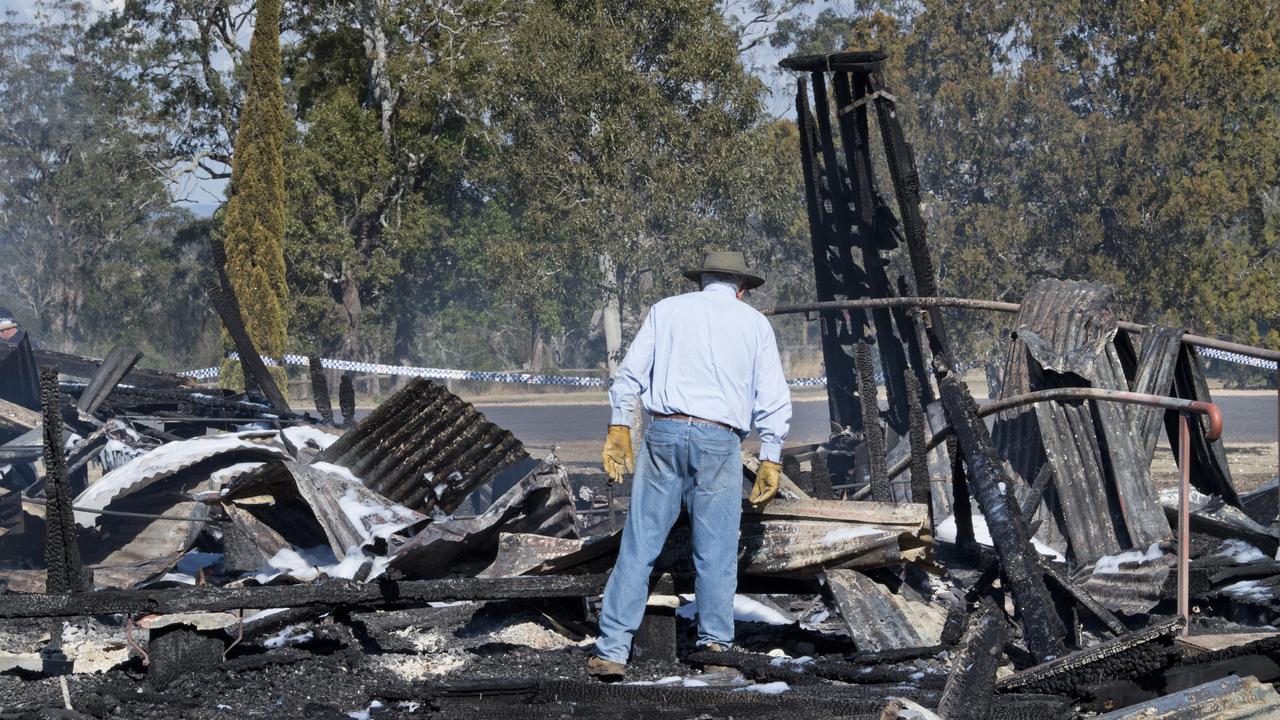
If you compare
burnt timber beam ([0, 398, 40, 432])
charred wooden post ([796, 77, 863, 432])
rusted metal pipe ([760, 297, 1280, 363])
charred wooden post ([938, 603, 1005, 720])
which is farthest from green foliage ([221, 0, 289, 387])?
charred wooden post ([938, 603, 1005, 720])

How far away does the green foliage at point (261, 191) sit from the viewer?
24281 mm

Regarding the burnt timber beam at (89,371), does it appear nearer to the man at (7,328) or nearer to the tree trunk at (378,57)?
the man at (7,328)

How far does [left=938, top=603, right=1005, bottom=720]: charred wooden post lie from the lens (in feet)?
14.4

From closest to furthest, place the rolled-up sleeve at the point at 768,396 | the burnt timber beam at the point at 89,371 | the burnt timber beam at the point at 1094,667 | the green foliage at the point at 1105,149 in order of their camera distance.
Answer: the burnt timber beam at the point at 1094,667
the rolled-up sleeve at the point at 768,396
the burnt timber beam at the point at 89,371
the green foliage at the point at 1105,149

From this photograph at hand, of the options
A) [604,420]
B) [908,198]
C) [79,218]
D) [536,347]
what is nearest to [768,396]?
[908,198]

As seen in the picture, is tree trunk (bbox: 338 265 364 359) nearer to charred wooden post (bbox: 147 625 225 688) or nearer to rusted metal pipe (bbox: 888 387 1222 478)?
charred wooden post (bbox: 147 625 225 688)

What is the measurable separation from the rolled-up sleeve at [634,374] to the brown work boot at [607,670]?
1.01 m

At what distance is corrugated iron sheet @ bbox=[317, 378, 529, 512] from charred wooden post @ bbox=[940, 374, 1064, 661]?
308 cm

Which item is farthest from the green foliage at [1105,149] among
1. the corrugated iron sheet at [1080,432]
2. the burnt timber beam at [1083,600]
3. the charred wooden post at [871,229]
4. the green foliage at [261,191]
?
the burnt timber beam at [1083,600]

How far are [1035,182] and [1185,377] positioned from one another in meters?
23.3

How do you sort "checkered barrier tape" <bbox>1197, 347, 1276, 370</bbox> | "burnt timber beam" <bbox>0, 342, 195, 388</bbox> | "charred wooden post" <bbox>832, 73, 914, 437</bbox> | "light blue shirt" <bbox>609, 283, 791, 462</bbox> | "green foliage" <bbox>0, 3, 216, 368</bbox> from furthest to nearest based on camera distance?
"green foliage" <bbox>0, 3, 216, 368</bbox>
"burnt timber beam" <bbox>0, 342, 195, 388</bbox>
"charred wooden post" <bbox>832, 73, 914, 437</bbox>
"checkered barrier tape" <bbox>1197, 347, 1276, 370</bbox>
"light blue shirt" <bbox>609, 283, 791, 462</bbox>

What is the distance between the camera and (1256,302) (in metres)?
24.8

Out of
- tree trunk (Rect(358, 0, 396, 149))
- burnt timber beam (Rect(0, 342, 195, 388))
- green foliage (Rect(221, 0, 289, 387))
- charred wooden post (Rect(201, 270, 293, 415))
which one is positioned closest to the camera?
charred wooden post (Rect(201, 270, 293, 415))

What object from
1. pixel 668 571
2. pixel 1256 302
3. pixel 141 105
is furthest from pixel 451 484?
pixel 141 105
